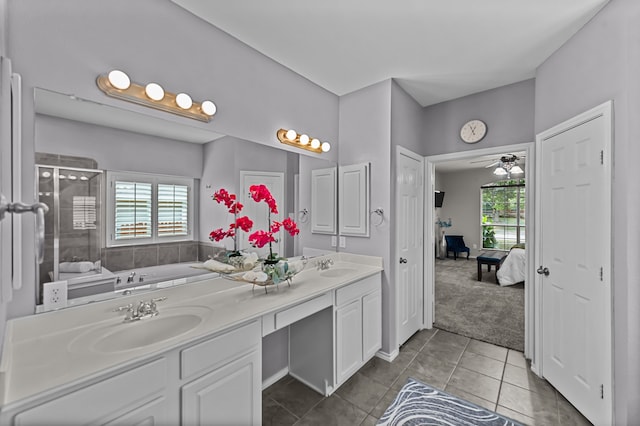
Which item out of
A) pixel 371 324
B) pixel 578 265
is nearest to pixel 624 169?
pixel 578 265

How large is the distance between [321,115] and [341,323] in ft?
6.51

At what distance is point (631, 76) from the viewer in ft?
5.08

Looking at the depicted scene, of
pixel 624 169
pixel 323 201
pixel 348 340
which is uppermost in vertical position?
pixel 624 169

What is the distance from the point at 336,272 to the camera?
2.50 meters

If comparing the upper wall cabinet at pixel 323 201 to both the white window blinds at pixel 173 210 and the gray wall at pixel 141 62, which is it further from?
the white window blinds at pixel 173 210

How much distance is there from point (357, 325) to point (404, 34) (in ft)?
7.53

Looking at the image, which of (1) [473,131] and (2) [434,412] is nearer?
(2) [434,412]

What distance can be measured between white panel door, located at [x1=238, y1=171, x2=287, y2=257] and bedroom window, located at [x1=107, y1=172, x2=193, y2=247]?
1.21ft

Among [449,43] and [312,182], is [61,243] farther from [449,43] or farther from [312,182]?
[449,43]

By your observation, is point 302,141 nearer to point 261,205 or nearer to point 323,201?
point 323,201

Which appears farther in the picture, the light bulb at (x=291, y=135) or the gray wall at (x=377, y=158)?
the gray wall at (x=377, y=158)

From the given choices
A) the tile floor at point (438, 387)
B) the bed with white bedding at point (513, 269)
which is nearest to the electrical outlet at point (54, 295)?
the tile floor at point (438, 387)

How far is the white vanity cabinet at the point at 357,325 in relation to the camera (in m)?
2.08

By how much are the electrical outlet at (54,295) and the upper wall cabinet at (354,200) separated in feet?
7.09
